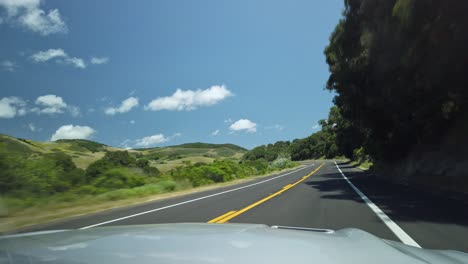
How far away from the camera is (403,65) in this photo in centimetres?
1706

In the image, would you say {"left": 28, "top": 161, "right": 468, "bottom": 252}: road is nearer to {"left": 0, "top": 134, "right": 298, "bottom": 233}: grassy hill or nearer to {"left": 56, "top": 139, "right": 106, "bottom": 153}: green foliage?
{"left": 0, "top": 134, "right": 298, "bottom": 233}: grassy hill

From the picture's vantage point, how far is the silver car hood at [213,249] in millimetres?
2529

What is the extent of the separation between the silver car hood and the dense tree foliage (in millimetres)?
13548

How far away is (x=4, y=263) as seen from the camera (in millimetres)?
2611

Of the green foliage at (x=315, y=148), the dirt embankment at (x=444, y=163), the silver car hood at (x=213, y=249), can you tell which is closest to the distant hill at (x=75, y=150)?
the silver car hood at (x=213, y=249)

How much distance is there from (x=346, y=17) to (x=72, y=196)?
64.4 feet

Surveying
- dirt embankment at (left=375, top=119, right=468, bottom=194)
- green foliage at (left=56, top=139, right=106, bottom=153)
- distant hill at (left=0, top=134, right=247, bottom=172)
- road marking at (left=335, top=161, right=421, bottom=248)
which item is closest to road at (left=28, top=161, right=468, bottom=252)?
road marking at (left=335, top=161, right=421, bottom=248)

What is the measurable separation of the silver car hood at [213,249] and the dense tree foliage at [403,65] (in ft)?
44.4

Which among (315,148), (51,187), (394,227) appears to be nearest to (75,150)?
(51,187)

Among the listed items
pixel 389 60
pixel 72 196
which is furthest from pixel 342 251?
pixel 389 60

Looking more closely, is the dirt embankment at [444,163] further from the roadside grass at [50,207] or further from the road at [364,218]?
the roadside grass at [50,207]

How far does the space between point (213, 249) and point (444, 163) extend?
2202cm

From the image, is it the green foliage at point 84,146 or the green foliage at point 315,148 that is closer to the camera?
the green foliage at point 84,146

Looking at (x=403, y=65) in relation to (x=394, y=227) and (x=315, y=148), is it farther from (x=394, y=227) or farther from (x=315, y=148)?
(x=315, y=148)
